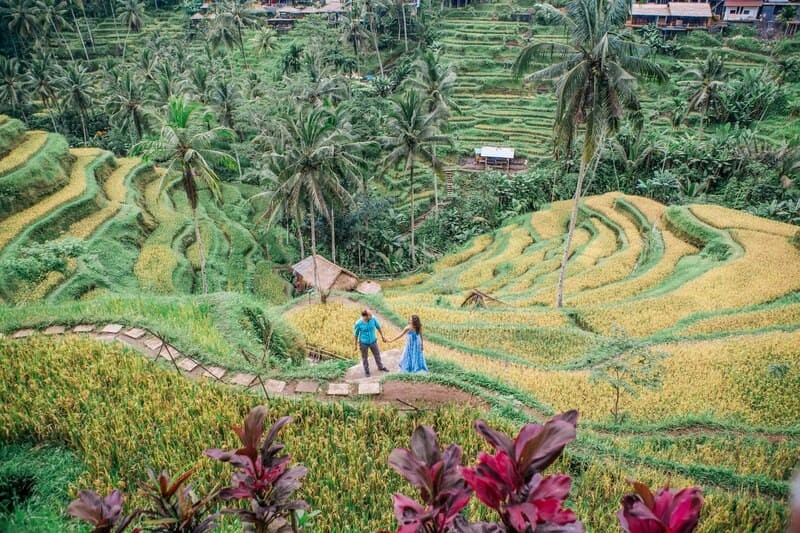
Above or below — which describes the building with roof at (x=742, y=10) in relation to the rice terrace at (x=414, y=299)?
above

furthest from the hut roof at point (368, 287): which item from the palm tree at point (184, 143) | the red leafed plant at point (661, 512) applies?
the red leafed plant at point (661, 512)

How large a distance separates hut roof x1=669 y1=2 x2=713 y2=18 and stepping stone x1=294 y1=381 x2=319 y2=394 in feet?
204

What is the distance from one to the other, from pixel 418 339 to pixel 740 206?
27782 mm

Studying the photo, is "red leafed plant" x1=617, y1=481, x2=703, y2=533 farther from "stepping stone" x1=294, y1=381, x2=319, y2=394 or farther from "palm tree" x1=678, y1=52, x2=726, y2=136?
"palm tree" x1=678, y1=52, x2=726, y2=136

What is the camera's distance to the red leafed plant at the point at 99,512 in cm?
202

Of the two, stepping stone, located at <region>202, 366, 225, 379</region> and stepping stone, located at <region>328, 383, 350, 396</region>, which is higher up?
stepping stone, located at <region>202, 366, 225, 379</region>

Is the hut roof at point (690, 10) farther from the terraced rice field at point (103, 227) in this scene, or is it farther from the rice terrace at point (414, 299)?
the terraced rice field at point (103, 227)

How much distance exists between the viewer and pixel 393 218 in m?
31.6

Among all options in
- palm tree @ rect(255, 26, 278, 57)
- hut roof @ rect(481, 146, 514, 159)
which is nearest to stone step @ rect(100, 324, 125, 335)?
hut roof @ rect(481, 146, 514, 159)

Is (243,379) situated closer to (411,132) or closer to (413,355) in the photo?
(413,355)

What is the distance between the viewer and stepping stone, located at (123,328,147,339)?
24.6 ft

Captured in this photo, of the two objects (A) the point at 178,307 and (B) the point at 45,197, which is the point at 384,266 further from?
(A) the point at 178,307

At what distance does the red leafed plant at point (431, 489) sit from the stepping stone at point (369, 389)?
4657 millimetres

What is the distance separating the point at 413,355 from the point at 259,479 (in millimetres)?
6002
